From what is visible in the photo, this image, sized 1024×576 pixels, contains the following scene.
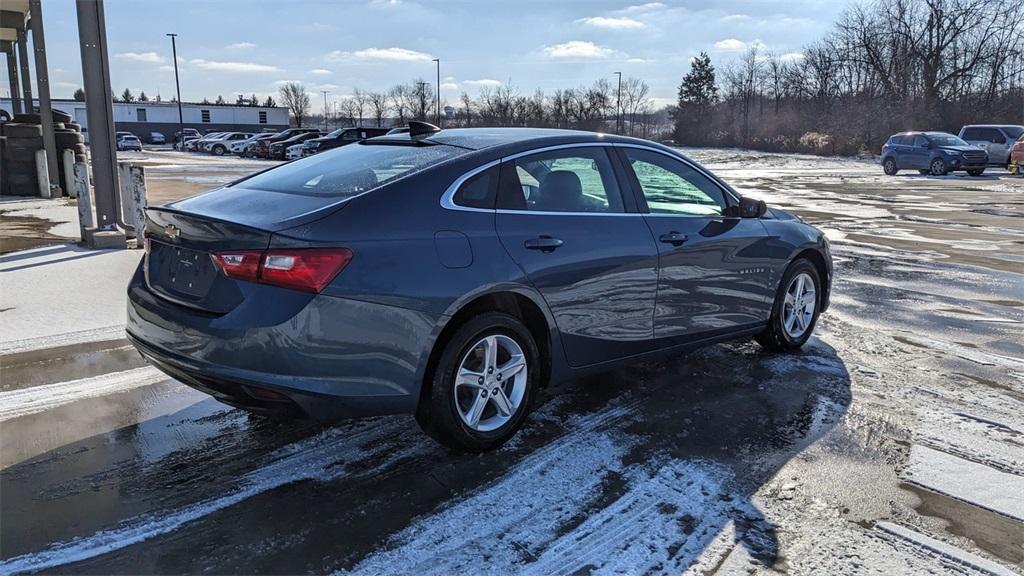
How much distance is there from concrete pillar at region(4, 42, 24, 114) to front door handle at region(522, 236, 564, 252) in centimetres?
2720

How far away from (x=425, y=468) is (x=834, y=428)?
7.61ft

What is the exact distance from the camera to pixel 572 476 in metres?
3.54

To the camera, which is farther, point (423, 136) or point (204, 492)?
point (423, 136)

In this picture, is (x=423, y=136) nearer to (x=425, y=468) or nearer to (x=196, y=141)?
(x=425, y=468)

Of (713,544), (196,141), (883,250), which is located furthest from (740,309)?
(196,141)

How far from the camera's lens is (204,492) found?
3.30 m

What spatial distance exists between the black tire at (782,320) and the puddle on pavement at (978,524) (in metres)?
2.06

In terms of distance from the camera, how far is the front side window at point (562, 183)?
388 cm

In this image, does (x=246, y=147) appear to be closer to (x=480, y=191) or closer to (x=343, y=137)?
(x=343, y=137)

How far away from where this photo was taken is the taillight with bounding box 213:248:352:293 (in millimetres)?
3100

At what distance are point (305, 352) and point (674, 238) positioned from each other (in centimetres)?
239

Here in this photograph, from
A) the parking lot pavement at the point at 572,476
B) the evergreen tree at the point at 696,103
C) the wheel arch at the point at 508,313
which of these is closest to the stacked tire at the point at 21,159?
the parking lot pavement at the point at 572,476

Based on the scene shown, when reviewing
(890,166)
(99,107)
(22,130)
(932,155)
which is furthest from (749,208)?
(890,166)

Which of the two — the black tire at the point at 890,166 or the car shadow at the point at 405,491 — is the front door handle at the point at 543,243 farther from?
the black tire at the point at 890,166
